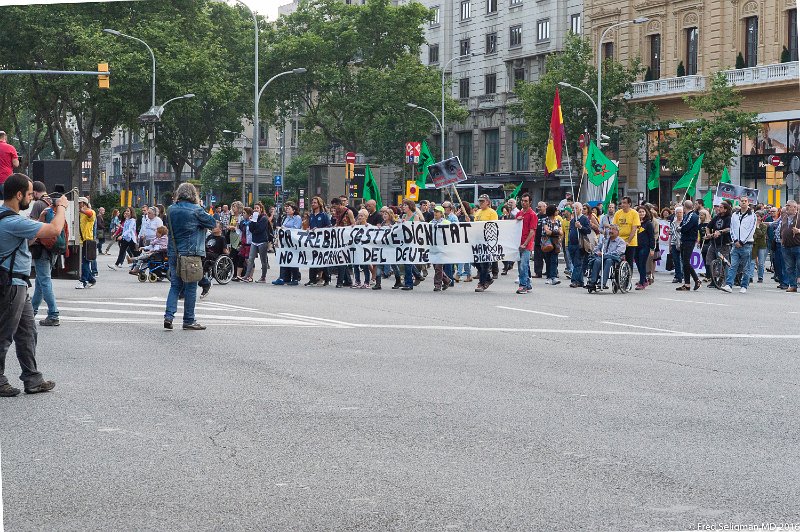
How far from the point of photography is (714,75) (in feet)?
168

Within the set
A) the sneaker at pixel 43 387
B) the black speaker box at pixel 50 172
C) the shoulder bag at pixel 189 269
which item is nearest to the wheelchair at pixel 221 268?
the black speaker box at pixel 50 172

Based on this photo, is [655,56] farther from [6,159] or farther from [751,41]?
[6,159]

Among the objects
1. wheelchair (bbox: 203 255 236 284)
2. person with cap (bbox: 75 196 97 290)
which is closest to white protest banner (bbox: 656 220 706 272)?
wheelchair (bbox: 203 255 236 284)

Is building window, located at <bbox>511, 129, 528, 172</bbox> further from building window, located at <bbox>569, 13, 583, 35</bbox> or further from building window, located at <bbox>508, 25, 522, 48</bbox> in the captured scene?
building window, located at <bbox>569, 13, 583, 35</bbox>

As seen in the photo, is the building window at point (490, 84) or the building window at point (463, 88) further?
the building window at point (463, 88)

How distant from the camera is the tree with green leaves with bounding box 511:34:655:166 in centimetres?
5731

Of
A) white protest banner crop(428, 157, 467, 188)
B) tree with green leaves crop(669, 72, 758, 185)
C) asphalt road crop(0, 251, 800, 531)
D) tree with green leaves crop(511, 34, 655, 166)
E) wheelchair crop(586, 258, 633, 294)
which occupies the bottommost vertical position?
asphalt road crop(0, 251, 800, 531)

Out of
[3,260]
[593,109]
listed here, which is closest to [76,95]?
[593,109]

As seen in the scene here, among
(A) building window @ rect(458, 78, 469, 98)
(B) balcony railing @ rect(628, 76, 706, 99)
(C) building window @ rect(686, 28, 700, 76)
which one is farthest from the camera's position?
(A) building window @ rect(458, 78, 469, 98)

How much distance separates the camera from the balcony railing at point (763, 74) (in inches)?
1911

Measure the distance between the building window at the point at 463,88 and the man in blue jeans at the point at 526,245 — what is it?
5236cm

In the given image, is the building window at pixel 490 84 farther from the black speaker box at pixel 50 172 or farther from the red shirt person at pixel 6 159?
the red shirt person at pixel 6 159

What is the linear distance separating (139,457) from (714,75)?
155 ft

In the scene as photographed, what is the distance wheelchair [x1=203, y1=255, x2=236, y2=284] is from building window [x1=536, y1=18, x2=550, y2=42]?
43.9m
